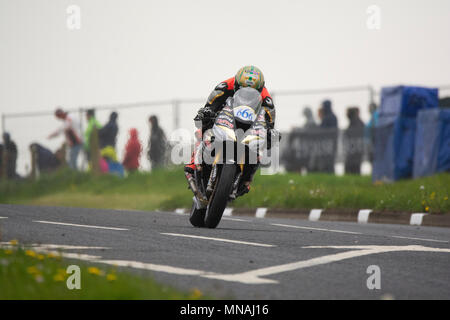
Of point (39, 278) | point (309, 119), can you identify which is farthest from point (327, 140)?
point (39, 278)

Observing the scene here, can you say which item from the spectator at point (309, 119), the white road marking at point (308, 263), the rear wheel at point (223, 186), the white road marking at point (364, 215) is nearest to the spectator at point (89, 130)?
the spectator at point (309, 119)

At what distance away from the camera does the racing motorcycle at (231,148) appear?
943 centimetres

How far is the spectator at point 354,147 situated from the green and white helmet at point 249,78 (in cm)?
1112

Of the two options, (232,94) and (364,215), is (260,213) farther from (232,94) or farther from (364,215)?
(232,94)

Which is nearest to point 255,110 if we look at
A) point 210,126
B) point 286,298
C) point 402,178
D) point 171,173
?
point 210,126

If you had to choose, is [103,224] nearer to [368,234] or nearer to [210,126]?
[210,126]

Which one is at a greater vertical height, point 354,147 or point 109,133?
point 109,133

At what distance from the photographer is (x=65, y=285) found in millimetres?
5496

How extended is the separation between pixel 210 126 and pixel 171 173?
42.2 feet

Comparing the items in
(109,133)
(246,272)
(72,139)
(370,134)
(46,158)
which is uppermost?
(246,272)

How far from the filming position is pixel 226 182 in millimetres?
9344

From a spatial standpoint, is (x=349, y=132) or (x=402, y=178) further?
(x=349, y=132)

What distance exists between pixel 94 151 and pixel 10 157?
12.8 ft

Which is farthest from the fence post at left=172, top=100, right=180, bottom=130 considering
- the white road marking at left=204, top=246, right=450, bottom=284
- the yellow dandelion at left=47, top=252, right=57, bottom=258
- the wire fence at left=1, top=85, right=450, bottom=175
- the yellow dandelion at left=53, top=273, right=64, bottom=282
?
the yellow dandelion at left=53, top=273, right=64, bottom=282
